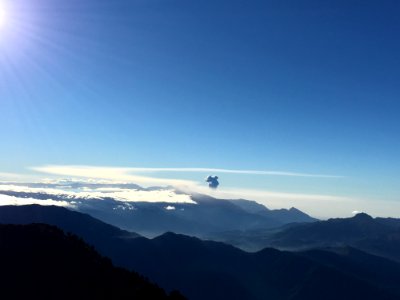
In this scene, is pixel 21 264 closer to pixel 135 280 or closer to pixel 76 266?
pixel 76 266

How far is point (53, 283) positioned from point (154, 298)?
152 ft

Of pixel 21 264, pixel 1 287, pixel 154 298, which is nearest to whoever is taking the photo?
pixel 154 298

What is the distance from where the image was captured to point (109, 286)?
176000mm

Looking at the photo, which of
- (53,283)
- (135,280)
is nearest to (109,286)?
(135,280)

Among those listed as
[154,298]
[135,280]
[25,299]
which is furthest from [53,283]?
[154,298]

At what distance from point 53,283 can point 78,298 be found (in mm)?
18989

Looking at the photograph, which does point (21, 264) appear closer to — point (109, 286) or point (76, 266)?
point (76, 266)

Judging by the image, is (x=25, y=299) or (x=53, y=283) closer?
(x=25, y=299)

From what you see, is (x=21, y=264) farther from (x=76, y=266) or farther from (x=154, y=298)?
(x=154, y=298)

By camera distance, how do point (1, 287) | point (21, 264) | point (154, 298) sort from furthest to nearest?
1. point (21, 264)
2. point (1, 287)
3. point (154, 298)

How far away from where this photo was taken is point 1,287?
172625 mm

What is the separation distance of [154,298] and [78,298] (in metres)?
29.6

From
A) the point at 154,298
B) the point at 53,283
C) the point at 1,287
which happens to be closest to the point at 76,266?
the point at 53,283

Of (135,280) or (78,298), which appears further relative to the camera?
(135,280)
